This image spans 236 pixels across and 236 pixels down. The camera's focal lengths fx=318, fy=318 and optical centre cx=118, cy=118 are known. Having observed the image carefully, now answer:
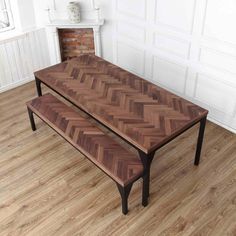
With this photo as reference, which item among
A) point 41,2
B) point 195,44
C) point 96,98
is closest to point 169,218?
point 96,98

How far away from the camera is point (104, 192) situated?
294 cm

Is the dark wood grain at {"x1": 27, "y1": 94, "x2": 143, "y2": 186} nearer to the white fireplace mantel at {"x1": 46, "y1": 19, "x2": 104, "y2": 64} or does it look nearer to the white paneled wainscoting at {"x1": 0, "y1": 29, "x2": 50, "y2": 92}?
the white paneled wainscoting at {"x1": 0, "y1": 29, "x2": 50, "y2": 92}

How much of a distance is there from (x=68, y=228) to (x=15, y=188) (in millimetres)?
712

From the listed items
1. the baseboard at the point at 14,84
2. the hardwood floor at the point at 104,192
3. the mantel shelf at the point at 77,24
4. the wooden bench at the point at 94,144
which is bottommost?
the hardwood floor at the point at 104,192

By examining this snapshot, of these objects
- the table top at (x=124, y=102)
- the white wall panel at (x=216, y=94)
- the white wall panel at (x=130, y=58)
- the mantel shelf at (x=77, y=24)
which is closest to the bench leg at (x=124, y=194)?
the table top at (x=124, y=102)

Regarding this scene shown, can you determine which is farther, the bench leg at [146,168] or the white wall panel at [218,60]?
the white wall panel at [218,60]

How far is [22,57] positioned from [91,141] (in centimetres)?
209

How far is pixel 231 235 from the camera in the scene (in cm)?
254

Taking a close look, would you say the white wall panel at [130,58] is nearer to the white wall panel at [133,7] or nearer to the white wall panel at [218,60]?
the white wall panel at [133,7]

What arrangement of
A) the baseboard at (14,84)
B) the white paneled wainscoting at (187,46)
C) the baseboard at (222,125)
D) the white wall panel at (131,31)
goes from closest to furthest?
the white paneled wainscoting at (187,46) → the baseboard at (222,125) → the white wall panel at (131,31) → the baseboard at (14,84)

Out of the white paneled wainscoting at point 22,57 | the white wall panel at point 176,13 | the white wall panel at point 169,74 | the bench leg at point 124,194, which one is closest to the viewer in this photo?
the bench leg at point 124,194

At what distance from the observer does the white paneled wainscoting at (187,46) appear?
3.23 m

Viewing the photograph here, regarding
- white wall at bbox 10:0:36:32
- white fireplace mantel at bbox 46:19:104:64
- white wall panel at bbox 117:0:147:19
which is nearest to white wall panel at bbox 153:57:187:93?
white wall panel at bbox 117:0:147:19

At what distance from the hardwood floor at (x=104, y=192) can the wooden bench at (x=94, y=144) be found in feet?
0.86
